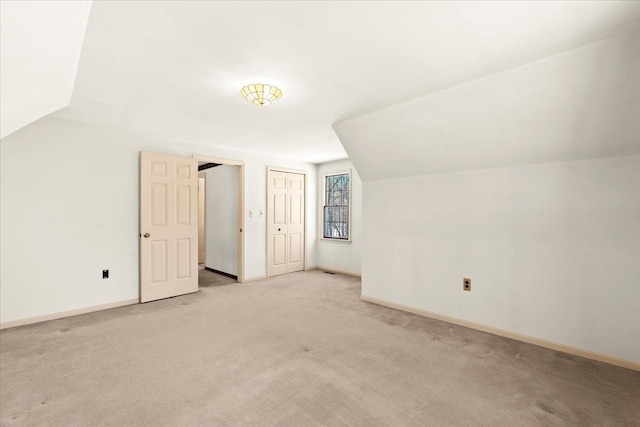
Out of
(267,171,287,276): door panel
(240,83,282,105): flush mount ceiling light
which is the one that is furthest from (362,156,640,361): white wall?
(267,171,287,276): door panel

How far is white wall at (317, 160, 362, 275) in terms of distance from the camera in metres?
5.68

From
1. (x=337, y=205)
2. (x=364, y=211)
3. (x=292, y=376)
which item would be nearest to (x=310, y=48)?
(x=292, y=376)

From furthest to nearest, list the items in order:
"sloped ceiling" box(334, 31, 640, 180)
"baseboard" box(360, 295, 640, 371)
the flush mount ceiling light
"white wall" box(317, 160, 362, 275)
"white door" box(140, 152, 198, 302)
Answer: "white wall" box(317, 160, 362, 275) → "white door" box(140, 152, 198, 302) → the flush mount ceiling light → "baseboard" box(360, 295, 640, 371) → "sloped ceiling" box(334, 31, 640, 180)

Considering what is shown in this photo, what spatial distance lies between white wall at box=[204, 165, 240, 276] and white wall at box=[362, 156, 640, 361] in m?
2.93

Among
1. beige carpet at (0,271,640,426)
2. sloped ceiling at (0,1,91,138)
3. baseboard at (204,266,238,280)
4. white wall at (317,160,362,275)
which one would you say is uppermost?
sloped ceiling at (0,1,91,138)

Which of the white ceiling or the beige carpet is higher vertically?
the white ceiling

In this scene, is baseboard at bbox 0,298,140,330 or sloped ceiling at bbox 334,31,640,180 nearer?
sloped ceiling at bbox 334,31,640,180

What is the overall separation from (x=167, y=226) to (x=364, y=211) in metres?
2.87

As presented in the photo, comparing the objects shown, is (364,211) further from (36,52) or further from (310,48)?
(36,52)

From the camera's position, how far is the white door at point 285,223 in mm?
5570

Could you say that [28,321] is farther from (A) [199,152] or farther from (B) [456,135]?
(B) [456,135]

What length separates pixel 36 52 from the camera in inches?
60.3

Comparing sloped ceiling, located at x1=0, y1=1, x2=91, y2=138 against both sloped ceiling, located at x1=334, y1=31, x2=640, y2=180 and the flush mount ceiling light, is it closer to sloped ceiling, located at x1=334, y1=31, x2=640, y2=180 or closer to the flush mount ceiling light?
the flush mount ceiling light

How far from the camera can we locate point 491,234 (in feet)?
10.2
